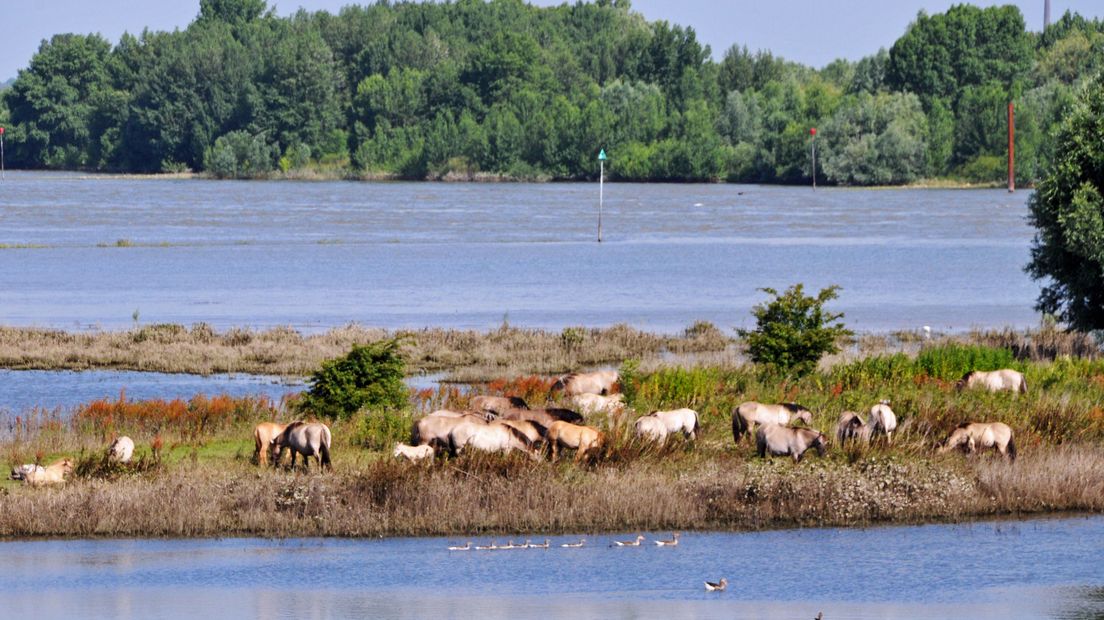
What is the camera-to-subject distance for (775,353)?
3338 centimetres

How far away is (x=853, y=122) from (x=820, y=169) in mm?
9402

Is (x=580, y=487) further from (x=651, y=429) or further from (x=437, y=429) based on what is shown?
(x=437, y=429)

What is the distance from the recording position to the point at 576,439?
25.0 meters

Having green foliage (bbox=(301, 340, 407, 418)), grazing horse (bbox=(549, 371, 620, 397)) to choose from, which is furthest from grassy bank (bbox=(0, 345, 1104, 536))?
grazing horse (bbox=(549, 371, 620, 397))

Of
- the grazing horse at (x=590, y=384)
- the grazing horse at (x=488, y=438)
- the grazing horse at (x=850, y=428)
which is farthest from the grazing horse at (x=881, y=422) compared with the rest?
the grazing horse at (x=590, y=384)

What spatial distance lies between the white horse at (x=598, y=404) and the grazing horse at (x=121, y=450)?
7.36 metres

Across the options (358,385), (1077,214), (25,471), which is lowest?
(25,471)

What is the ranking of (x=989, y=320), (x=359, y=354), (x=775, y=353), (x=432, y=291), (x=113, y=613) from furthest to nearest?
1. (x=432, y=291)
2. (x=989, y=320)
3. (x=775, y=353)
4. (x=359, y=354)
5. (x=113, y=613)

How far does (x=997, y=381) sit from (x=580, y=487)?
9.56 meters

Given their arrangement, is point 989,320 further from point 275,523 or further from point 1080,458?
point 275,523

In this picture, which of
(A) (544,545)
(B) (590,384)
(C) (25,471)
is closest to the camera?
(A) (544,545)

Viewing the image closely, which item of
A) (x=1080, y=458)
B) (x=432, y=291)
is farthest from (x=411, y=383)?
(x=432, y=291)

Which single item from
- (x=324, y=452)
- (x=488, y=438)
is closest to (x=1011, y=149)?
(x=488, y=438)

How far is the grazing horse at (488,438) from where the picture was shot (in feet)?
80.3
